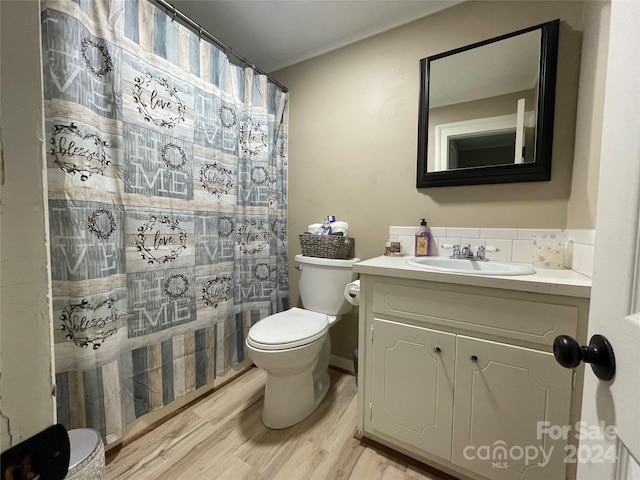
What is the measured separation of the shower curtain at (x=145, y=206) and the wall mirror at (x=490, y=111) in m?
1.03

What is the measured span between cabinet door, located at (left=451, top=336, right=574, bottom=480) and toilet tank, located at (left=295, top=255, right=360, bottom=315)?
0.69 metres

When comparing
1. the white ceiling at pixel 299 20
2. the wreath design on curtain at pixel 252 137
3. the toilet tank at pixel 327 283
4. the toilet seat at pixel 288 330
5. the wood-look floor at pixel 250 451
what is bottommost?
the wood-look floor at pixel 250 451

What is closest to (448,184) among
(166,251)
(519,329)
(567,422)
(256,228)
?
(519,329)

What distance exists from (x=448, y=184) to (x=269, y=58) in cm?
152

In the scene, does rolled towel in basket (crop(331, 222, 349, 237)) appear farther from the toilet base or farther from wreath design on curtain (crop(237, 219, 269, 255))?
the toilet base

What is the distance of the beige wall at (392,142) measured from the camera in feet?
3.83

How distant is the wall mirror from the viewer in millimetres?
1185

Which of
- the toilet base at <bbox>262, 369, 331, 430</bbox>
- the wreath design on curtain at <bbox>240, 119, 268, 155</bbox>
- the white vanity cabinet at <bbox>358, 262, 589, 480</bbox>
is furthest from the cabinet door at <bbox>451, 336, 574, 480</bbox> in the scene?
the wreath design on curtain at <bbox>240, 119, 268, 155</bbox>

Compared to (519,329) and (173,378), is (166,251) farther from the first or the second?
(519,329)

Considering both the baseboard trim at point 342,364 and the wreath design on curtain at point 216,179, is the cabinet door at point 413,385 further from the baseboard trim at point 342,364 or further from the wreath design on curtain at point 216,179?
the wreath design on curtain at point 216,179

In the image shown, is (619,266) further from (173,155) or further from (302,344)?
(173,155)

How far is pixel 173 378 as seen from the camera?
1.32m

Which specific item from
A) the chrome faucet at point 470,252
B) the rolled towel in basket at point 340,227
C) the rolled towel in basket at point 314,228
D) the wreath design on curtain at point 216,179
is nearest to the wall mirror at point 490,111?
the chrome faucet at point 470,252

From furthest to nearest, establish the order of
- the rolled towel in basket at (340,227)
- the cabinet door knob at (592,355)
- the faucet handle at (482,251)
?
1. the rolled towel in basket at (340,227)
2. the faucet handle at (482,251)
3. the cabinet door knob at (592,355)
